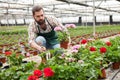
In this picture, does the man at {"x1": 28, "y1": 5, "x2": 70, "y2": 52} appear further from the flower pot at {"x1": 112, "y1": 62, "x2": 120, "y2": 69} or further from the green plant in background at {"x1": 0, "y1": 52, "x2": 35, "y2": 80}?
the flower pot at {"x1": 112, "y1": 62, "x2": 120, "y2": 69}

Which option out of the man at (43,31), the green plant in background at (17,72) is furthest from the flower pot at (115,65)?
the green plant in background at (17,72)

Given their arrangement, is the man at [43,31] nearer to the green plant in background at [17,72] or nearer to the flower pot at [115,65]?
the green plant in background at [17,72]

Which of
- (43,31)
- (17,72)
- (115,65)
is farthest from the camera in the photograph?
(115,65)

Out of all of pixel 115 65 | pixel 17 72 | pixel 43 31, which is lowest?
pixel 115 65

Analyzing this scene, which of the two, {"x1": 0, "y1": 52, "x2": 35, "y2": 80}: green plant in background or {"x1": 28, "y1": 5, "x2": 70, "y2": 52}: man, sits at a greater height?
{"x1": 28, "y1": 5, "x2": 70, "y2": 52}: man

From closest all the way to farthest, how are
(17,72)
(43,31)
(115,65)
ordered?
(17,72)
(43,31)
(115,65)

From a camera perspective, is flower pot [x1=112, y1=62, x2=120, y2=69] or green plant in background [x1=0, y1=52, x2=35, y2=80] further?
flower pot [x1=112, y1=62, x2=120, y2=69]

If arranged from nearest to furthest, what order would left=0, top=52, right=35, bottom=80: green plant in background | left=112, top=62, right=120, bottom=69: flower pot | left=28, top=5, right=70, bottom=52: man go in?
left=0, top=52, right=35, bottom=80: green plant in background → left=28, top=5, right=70, bottom=52: man → left=112, top=62, right=120, bottom=69: flower pot

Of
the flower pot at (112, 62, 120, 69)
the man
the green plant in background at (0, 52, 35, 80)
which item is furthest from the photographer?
the flower pot at (112, 62, 120, 69)

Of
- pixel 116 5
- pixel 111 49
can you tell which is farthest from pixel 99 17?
pixel 111 49

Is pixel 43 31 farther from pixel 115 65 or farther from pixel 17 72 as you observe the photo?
pixel 115 65

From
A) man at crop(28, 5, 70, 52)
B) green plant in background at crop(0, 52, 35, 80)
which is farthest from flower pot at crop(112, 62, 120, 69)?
green plant in background at crop(0, 52, 35, 80)

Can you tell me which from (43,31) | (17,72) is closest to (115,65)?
(43,31)

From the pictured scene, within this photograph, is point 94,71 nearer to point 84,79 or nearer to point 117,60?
point 84,79
